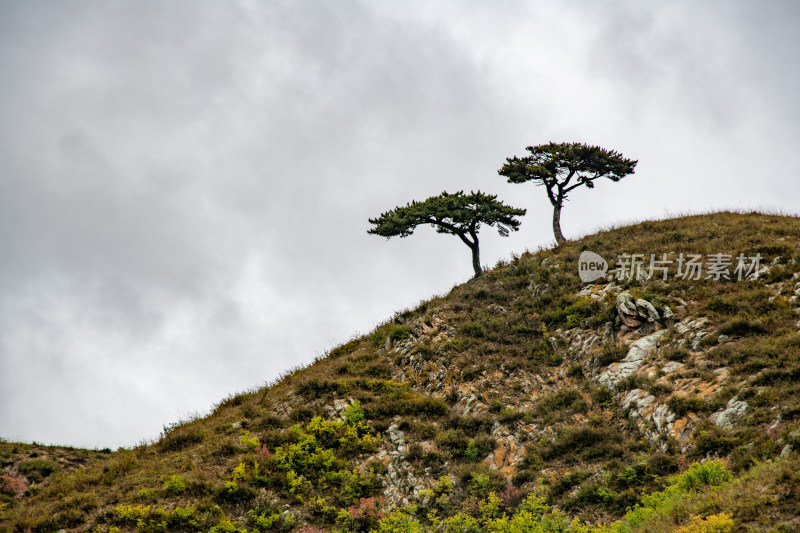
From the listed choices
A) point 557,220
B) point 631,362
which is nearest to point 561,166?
point 557,220

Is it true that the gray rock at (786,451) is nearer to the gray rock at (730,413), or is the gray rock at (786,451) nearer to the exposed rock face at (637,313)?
the gray rock at (730,413)

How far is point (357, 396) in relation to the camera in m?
21.7

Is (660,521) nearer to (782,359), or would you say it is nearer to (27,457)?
(782,359)

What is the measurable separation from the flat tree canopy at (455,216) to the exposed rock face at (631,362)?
14505 mm

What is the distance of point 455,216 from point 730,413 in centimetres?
2073

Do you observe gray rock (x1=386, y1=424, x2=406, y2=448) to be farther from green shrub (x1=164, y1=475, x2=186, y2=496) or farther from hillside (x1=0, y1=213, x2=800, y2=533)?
green shrub (x1=164, y1=475, x2=186, y2=496)

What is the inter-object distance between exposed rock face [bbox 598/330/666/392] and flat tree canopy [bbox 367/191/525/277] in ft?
47.6

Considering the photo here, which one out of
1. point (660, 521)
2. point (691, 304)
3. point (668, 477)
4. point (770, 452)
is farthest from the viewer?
point (691, 304)

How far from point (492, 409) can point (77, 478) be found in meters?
15.6

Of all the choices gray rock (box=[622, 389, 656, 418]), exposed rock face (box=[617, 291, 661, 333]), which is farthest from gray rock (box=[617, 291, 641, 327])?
gray rock (box=[622, 389, 656, 418])

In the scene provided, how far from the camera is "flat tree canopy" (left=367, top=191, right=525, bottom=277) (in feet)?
107

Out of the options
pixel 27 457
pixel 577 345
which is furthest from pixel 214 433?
pixel 577 345

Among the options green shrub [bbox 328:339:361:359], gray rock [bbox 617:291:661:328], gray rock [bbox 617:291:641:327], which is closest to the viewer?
gray rock [bbox 617:291:661:328]

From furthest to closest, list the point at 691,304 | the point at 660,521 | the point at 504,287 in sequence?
the point at 504,287 < the point at 691,304 < the point at 660,521
